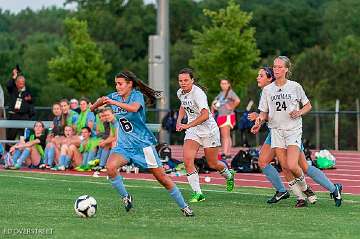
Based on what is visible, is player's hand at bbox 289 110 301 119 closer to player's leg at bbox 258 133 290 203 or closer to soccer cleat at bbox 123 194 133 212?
player's leg at bbox 258 133 290 203

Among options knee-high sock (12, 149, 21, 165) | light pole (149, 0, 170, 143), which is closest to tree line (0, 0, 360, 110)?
light pole (149, 0, 170, 143)

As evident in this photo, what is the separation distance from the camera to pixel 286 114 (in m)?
14.2

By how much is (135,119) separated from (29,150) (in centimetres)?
1088

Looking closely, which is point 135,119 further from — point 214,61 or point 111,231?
point 214,61

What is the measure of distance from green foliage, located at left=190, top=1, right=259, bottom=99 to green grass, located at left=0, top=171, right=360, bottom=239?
29819 millimetres

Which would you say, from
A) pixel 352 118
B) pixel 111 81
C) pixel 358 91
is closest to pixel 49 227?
pixel 352 118

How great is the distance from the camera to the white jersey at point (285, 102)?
14.2 metres

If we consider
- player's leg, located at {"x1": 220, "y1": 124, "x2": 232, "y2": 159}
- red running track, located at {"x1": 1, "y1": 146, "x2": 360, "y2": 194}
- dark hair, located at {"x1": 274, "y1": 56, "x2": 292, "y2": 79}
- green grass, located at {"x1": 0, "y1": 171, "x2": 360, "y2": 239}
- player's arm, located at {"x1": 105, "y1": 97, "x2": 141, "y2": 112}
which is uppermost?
dark hair, located at {"x1": 274, "y1": 56, "x2": 292, "y2": 79}

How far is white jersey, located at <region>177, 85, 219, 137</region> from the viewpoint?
15.1 meters

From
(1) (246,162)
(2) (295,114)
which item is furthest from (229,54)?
(2) (295,114)

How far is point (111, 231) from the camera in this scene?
440 inches

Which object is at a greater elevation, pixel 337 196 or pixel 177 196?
pixel 177 196

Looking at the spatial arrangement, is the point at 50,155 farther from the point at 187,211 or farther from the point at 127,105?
the point at 187,211

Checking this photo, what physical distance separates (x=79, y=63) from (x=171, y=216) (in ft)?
156
